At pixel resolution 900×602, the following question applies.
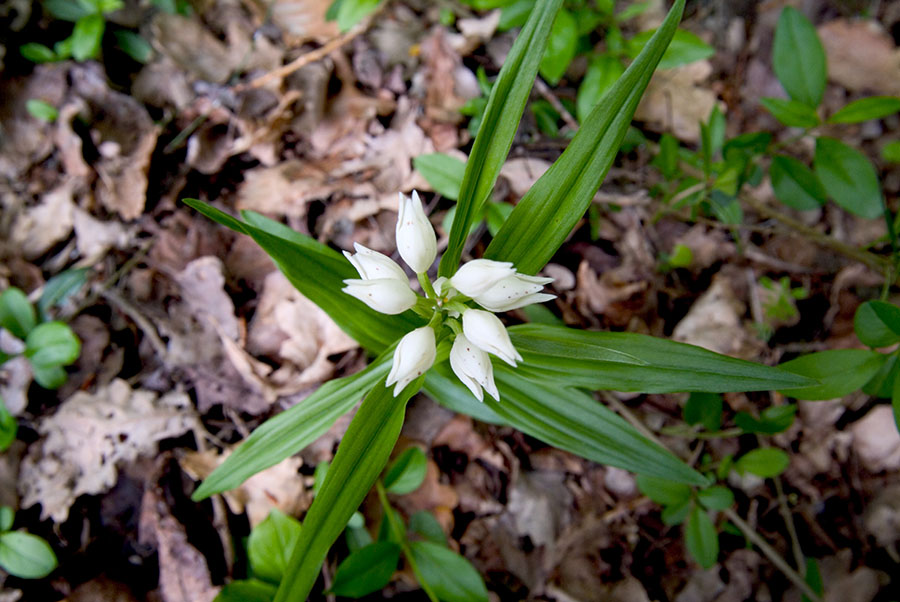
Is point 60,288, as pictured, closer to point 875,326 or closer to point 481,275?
point 481,275

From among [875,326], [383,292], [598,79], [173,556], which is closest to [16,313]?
[173,556]

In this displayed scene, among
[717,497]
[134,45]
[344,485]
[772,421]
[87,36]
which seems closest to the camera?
[344,485]

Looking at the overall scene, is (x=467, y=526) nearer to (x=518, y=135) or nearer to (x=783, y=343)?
(x=783, y=343)

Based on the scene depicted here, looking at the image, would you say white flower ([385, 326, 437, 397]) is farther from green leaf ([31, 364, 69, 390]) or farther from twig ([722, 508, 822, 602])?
green leaf ([31, 364, 69, 390])

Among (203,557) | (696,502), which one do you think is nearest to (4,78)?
(203,557)

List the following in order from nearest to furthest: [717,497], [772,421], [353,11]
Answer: [772,421], [717,497], [353,11]

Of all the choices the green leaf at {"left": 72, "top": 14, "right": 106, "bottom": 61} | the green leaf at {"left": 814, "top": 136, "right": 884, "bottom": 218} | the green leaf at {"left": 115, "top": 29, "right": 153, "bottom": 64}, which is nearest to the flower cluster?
the green leaf at {"left": 814, "top": 136, "right": 884, "bottom": 218}
